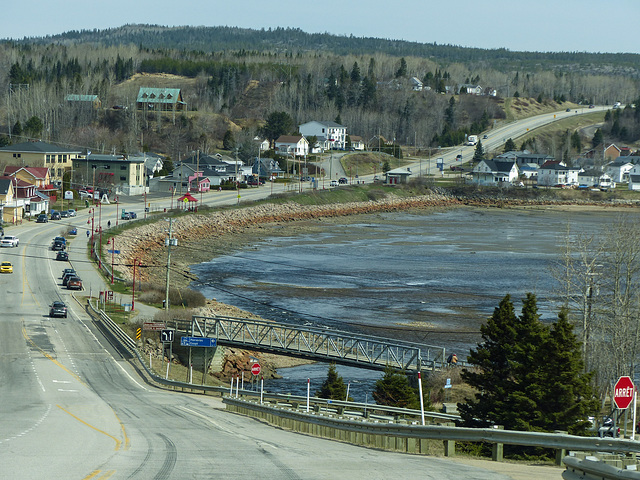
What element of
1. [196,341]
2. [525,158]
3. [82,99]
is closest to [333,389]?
[196,341]

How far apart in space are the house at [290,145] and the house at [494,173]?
35216mm

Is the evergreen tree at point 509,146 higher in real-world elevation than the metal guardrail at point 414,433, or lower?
higher

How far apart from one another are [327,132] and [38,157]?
264 feet

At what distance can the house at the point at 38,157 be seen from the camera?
116 metres

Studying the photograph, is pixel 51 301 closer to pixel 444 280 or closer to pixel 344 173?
pixel 444 280

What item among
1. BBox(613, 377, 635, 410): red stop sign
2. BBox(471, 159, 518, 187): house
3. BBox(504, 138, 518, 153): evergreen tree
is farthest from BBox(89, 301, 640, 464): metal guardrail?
BBox(504, 138, 518, 153): evergreen tree

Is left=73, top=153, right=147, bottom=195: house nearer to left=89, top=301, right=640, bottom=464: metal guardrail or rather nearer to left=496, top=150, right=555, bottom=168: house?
left=496, top=150, right=555, bottom=168: house

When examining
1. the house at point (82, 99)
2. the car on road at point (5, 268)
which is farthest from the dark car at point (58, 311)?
the house at point (82, 99)

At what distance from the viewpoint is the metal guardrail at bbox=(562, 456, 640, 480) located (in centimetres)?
934

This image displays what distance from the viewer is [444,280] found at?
227ft

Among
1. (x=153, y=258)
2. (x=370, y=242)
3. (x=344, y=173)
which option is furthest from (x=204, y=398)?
(x=344, y=173)

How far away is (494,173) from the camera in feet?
534

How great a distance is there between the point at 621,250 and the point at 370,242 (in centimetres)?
5716

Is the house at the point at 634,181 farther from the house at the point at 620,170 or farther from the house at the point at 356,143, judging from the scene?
the house at the point at 356,143
